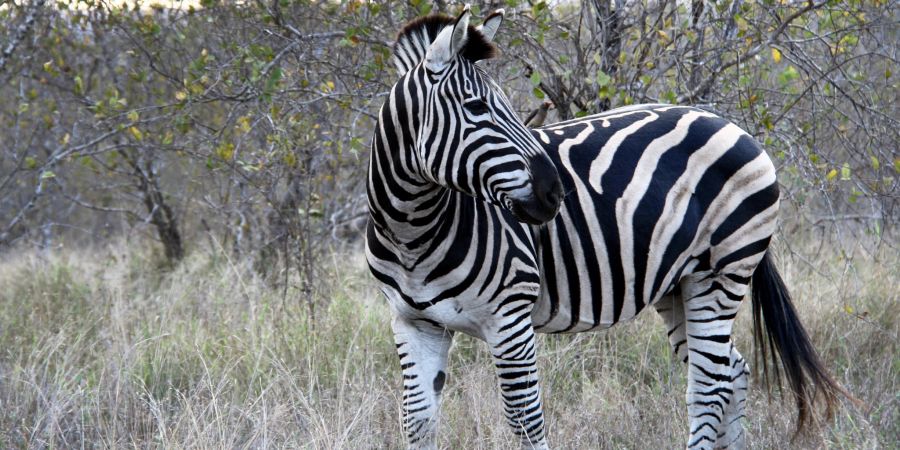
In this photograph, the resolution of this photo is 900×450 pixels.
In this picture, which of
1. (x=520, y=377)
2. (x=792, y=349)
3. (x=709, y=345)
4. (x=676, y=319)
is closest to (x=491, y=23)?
(x=520, y=377)

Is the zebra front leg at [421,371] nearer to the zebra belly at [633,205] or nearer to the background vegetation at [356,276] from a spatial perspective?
the background vegetation at [356,276]

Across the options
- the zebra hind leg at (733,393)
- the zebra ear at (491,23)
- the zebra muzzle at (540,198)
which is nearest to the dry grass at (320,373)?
the zebra hind leg at (733,393)

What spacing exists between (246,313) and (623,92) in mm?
2928

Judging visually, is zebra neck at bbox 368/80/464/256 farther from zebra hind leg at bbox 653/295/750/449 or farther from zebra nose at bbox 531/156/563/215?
zebra hind leg at bbox 653/295/750/449

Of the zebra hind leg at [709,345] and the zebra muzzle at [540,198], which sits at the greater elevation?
the zebra muzzle at [540,198]

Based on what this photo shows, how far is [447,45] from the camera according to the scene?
9.38 feet

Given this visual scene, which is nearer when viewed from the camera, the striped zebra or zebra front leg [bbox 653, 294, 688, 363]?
the striped zebra

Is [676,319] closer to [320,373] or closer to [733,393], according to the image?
[733,393]

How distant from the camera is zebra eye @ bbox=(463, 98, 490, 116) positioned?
9.43 ft

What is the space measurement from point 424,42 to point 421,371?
1.28m

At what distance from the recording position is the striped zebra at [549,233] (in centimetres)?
288

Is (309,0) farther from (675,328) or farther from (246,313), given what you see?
(675,328)

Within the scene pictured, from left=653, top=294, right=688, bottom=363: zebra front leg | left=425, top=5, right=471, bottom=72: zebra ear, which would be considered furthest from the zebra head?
left=653, top=294, right=688, bottom=363: zebra front leg

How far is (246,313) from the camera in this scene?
19.2ft
